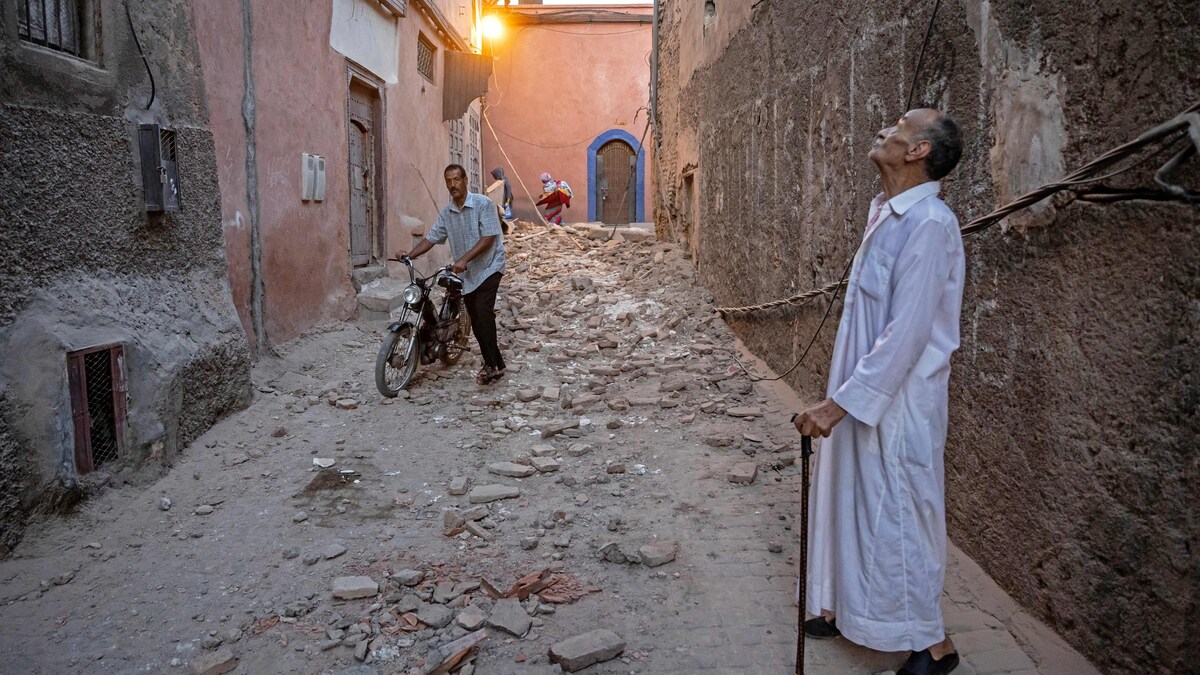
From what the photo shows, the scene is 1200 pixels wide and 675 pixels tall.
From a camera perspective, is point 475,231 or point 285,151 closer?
point 475,231

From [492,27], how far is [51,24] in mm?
16213

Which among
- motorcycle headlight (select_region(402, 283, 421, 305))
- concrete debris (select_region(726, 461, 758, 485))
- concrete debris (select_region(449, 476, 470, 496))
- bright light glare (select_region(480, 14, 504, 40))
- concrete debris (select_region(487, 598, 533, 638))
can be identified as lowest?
concrete debris (select_region(487, 598, 533, 638))

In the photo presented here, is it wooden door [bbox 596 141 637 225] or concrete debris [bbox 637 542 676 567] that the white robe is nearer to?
concrete debris [bbox 637 542 676 567]

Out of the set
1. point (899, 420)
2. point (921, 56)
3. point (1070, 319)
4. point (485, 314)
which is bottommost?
point (485, 314)

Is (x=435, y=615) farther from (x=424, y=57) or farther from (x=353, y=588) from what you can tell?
(x=424, y=57)

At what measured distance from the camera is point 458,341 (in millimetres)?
6902

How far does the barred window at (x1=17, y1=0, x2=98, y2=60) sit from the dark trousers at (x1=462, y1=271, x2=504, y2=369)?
2.96 meters

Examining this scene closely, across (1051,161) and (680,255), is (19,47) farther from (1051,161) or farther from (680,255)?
(680,255)

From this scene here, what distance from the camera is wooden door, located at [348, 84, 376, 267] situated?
9023 millimetres

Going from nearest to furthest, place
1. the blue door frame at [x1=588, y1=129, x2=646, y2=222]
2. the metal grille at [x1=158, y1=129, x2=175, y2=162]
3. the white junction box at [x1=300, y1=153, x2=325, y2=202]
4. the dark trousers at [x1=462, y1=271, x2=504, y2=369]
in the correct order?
1. the metal grille at [x1=158, y1=129, x2=175, y2=162]
2. the dark trousers at [x1=462, y1=271, x2=504, y2=369]
3. the white junction box at [x1=300, y1=153, x2=325, y2=202]
4. the blue door frame at [x1=588, y1=129, x2=646, y2=222]

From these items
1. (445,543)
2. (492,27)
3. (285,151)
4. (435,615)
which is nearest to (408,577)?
(435,615)

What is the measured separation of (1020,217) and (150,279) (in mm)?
4180

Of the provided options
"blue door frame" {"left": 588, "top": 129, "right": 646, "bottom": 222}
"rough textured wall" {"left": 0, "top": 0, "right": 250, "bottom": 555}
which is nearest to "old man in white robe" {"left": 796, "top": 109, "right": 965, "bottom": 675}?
"rough textured wall" {"left": 0, "top": 0, "right": 250, "bottom": 555}

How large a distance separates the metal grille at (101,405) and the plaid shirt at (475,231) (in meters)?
2.81
